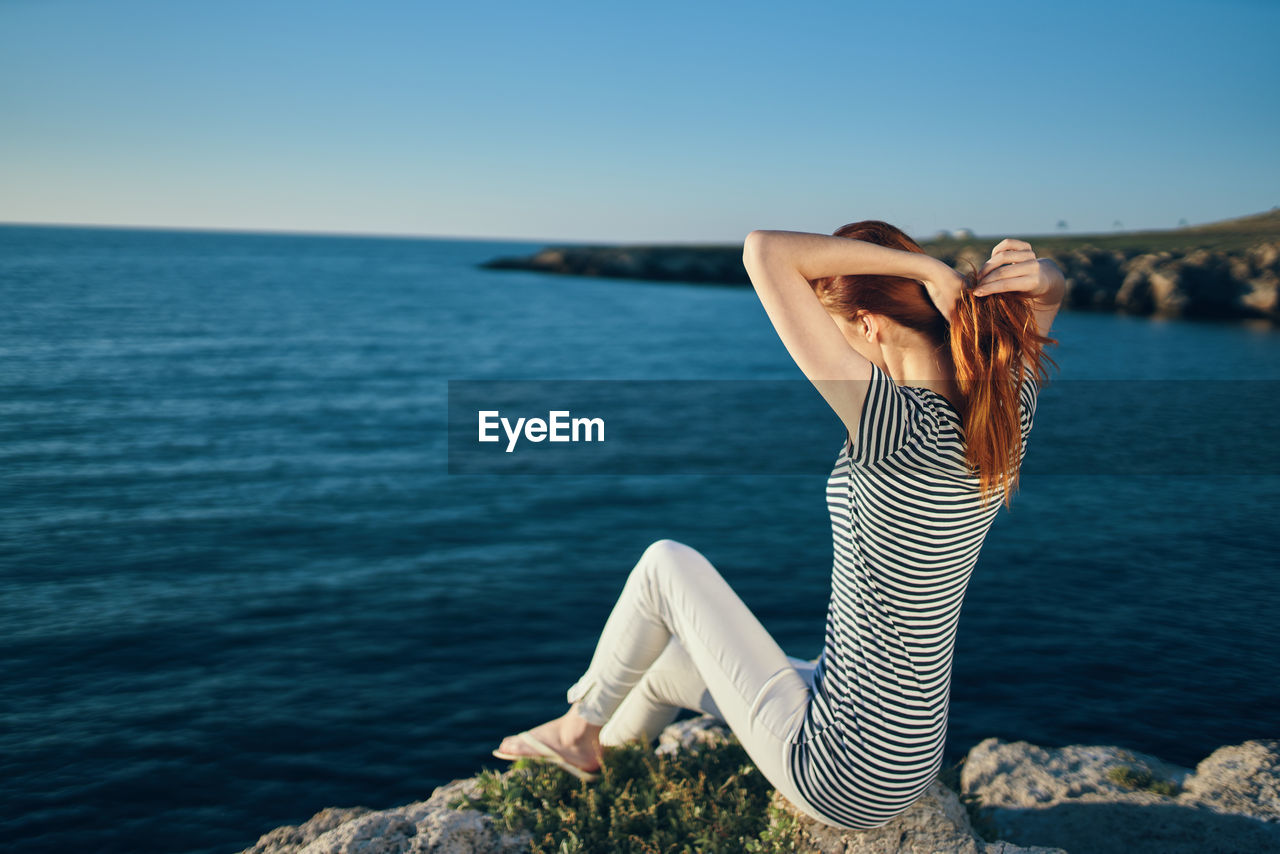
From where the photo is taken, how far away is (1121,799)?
13.8ft

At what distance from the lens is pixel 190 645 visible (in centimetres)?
680

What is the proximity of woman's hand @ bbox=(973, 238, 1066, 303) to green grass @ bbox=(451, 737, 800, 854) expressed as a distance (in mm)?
2017

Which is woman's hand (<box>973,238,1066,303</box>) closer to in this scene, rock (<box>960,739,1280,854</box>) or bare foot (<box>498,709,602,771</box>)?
bare foot (<box>498,709,602,771</box>)

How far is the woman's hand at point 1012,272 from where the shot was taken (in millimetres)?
2516

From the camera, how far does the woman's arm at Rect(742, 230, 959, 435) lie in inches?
91.0

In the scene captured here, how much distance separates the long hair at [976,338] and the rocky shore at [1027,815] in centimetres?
143

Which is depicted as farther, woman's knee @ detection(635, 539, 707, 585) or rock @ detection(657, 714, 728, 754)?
rock @ detection(657, 714, 728, 754)

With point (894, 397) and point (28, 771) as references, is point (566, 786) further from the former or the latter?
point (28, 771)

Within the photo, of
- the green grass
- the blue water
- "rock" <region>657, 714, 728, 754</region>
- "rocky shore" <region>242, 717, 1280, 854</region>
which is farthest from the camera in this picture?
the blue water

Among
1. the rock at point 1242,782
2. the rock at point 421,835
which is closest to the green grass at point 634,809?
the rock at point 421,835

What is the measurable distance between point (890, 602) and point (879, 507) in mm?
317

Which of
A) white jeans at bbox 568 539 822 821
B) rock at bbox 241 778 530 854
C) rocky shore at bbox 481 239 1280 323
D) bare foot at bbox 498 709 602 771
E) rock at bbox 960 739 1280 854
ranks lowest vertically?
rock at bbox 960 739 1280 854

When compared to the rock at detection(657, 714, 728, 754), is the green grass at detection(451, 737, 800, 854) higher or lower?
higher

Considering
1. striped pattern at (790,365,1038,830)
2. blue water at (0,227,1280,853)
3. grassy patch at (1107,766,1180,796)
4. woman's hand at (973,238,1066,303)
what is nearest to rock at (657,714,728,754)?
striped pattern at (790,365,1038,830)
